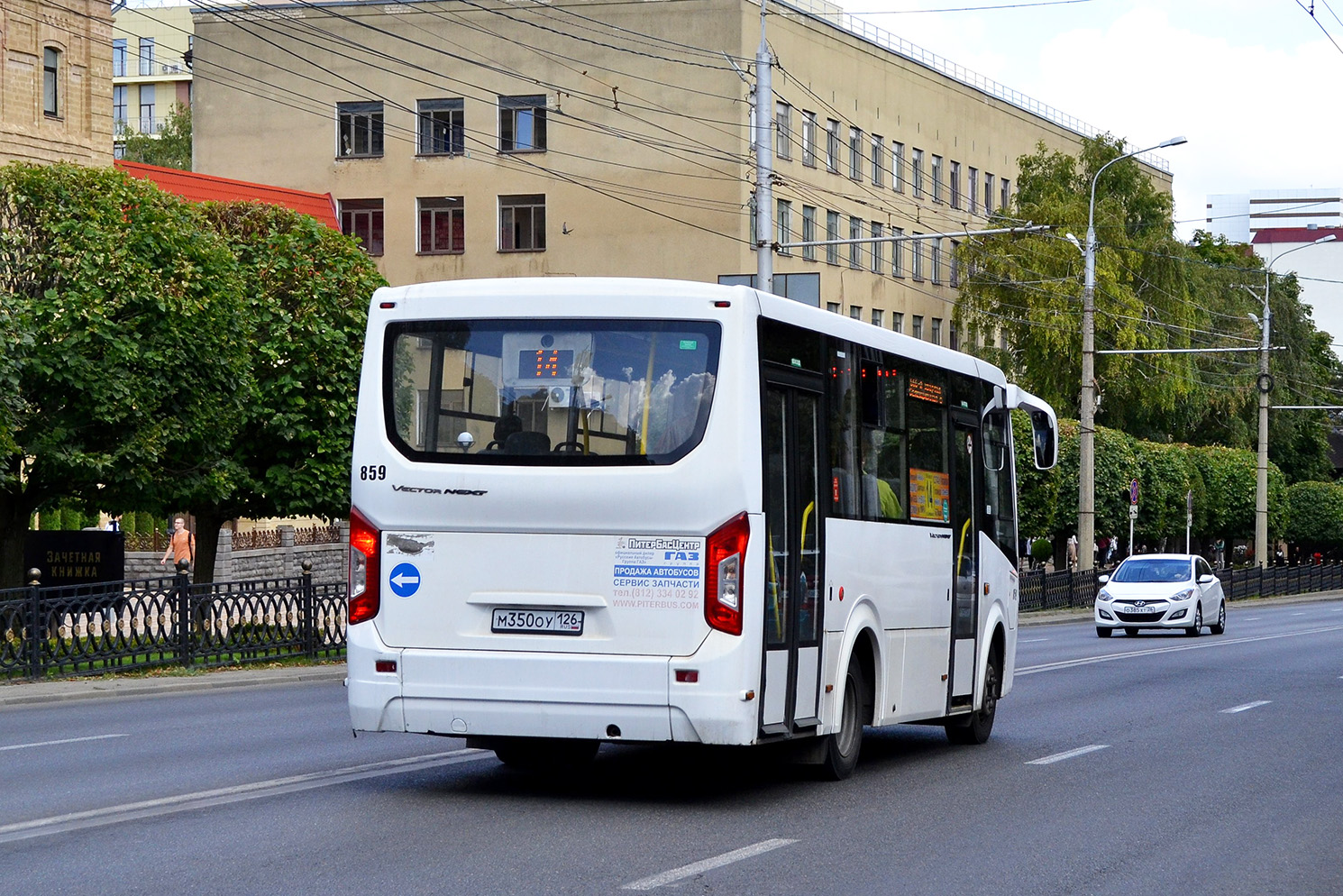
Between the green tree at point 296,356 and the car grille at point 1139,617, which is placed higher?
the green tree at point 296,356

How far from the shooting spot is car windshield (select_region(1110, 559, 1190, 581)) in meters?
38.4

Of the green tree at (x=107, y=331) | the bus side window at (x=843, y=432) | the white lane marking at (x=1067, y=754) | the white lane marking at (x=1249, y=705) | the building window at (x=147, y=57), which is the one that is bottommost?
the white lane marking at (x=1249, y=705)

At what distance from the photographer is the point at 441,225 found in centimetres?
6675

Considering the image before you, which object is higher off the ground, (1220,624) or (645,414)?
(645,414)

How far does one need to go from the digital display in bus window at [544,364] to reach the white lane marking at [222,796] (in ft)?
9.12

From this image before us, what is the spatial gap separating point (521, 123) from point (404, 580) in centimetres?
5594

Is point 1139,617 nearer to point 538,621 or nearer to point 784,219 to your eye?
point 538,621

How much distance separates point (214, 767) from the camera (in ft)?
42.1

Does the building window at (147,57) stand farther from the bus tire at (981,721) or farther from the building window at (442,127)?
the bus tire at (981,721)

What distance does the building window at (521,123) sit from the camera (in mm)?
65750

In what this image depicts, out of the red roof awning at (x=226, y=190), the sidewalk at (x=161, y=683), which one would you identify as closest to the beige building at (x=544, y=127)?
the red roof awning at (x=226, y=190)

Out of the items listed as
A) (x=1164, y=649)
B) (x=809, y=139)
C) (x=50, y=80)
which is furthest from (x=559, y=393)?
(x=809, y=139)

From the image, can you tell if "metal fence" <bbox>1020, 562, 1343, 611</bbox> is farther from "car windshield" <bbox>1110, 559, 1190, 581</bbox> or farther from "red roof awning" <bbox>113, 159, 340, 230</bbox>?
"red roof awning" <bbox>113, 159, 340, 230</bbox>

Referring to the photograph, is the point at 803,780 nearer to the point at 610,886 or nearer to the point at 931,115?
the point at 610,886
